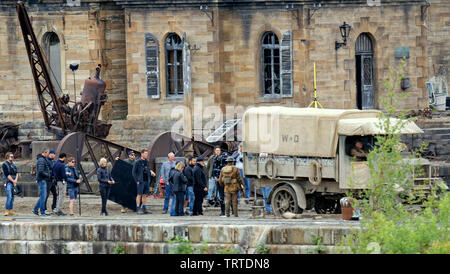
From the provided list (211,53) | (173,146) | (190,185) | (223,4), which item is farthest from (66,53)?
(190,185)

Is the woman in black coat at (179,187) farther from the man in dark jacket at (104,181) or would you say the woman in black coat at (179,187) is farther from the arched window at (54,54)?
the arched window at (54,54)

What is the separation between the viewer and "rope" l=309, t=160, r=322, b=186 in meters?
29.4

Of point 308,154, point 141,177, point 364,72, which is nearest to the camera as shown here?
point 308,154

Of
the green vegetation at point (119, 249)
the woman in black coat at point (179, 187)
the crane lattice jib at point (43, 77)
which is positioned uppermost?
the crane lattice jib at point (43, 77)

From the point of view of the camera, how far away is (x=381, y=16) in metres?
42.1

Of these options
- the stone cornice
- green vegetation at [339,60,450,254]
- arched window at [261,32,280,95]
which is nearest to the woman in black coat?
green vegetation at [339,60,450,254]

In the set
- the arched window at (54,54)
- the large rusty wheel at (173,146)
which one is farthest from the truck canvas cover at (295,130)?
the arched window at (54,54)

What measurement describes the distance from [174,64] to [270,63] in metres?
3.01

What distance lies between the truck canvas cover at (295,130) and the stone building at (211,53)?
9.94 metres

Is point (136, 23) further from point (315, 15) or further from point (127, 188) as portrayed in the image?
point (127, 188)

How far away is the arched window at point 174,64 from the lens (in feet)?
137

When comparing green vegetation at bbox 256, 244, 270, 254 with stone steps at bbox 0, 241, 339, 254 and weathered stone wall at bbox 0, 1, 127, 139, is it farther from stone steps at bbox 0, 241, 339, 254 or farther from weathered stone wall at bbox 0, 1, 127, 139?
weathered stone wall at bbox 0, 1, 127, 139

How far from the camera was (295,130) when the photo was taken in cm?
3033

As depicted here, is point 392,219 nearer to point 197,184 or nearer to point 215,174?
point 197,184
